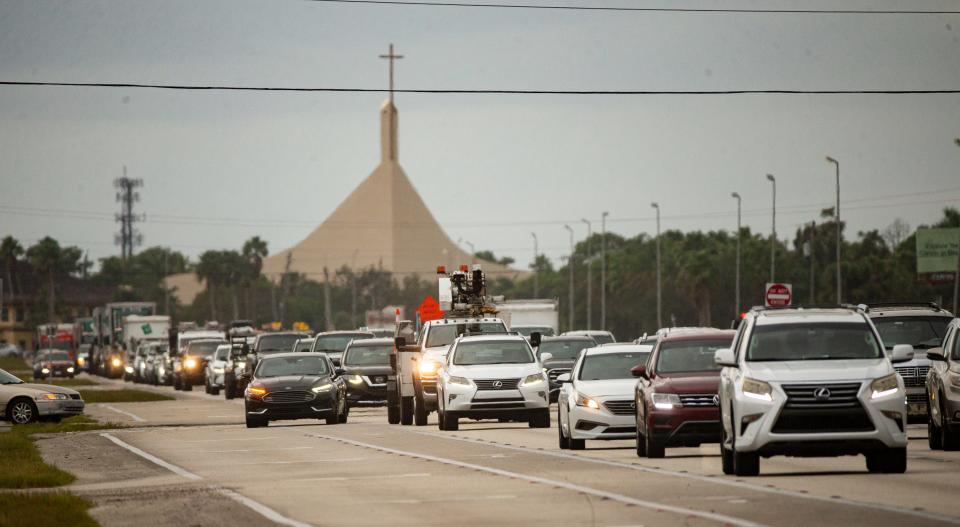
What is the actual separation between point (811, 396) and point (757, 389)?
0.58 meters

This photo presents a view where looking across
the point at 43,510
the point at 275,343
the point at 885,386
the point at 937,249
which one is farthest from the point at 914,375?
the point at 937,249

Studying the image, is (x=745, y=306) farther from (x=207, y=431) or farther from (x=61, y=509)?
(x=61, y=509)

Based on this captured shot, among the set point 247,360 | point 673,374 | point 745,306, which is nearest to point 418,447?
point 673,374

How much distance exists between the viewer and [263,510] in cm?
1792

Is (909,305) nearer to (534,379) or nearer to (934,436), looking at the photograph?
(934,436)

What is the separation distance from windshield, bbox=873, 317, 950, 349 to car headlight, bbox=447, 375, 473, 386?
7532 mm

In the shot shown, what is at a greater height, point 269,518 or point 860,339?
point 860,339

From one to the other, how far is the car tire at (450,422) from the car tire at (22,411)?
12.1 meters

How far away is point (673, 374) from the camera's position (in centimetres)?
2442

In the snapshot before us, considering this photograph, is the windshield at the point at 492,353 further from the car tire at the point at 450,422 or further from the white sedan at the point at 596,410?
the white sedan at the point at 596,410

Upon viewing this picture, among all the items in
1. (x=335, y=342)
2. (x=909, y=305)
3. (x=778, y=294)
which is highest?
(x=778, y=294)

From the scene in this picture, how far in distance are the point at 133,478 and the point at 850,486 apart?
369 inches

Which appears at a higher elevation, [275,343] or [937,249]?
[937,249]

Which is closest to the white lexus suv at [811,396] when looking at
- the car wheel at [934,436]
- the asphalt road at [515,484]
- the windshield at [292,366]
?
the asphalt road at [515,484]
